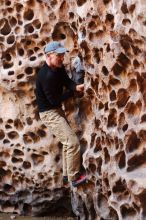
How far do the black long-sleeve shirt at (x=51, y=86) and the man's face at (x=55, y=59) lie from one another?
5 centimetres

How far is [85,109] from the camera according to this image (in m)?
5.71

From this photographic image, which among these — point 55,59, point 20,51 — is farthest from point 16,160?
point 55,59

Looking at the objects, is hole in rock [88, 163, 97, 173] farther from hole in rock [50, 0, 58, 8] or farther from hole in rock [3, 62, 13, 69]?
hole in rock [50, 0, 58, 8]

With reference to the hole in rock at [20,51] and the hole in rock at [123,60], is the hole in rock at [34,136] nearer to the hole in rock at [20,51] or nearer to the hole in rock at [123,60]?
the hole in rock at [20,51]

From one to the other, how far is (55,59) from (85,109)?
66 centimetres

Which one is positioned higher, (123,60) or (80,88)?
(123,60)

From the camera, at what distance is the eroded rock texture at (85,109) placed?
187 inches

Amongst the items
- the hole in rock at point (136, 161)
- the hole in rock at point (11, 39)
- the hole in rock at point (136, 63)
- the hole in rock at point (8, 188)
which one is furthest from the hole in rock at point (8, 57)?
the hole in rock at point (136, 161)

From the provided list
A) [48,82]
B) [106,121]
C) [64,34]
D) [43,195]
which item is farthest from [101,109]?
[43,195]

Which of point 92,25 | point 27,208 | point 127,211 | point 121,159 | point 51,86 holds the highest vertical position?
point 92,25

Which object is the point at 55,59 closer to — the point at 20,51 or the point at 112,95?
the point at 112,95

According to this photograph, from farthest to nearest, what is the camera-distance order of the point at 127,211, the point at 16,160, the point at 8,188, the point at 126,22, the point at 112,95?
the point at 8,188 < the point at 16,160 < the point at 112,95 < the point at 127,211 < the point at 126,22

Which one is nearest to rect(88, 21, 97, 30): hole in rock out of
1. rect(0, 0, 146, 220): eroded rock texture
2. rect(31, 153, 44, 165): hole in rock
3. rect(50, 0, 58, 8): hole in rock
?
rect(0, 0, 146, 220): eroded rock texture

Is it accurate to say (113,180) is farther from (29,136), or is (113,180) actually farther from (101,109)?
(29,136)
